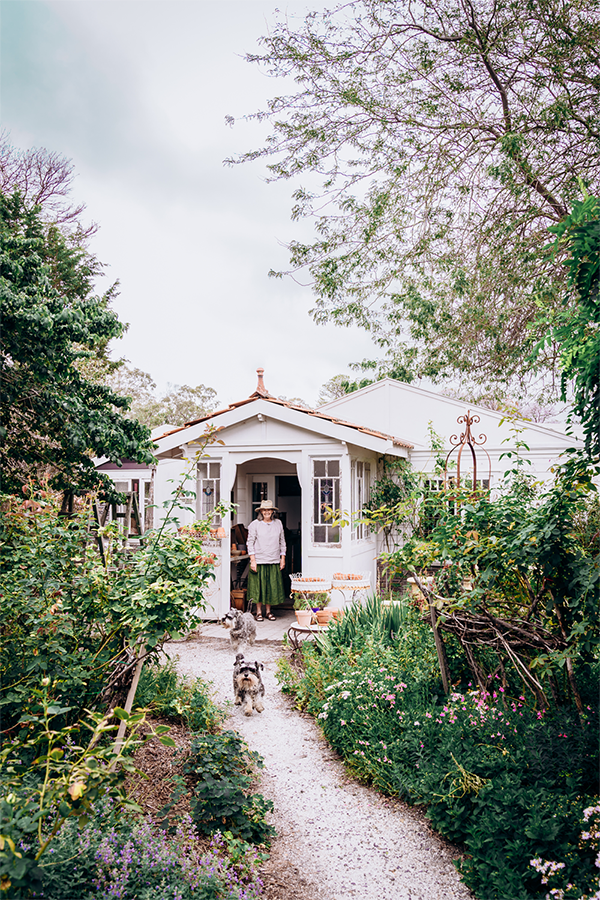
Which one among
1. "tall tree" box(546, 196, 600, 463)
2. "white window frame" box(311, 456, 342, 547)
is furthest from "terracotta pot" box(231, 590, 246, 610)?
"tall tree" box(546, 196, 600, 463)

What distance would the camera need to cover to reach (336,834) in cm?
336

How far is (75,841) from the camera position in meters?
2.19

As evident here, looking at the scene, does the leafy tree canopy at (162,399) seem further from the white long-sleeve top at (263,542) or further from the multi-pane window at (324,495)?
the multi-pane window at (324,495)

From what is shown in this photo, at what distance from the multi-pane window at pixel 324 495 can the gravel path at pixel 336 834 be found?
4067 mm

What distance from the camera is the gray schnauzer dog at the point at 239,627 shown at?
22.7 ft

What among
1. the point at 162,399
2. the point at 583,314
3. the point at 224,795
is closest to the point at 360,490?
the point at 224,795

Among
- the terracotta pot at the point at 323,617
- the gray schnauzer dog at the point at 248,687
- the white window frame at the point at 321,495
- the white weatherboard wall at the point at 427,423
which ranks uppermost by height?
the white weatherboard wall at the point at 427,423

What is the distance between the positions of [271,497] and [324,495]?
→ 2.99m

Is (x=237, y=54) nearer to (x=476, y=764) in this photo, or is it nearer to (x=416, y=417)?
(x=416, y=417)

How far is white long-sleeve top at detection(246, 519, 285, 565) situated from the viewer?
30.7 ft

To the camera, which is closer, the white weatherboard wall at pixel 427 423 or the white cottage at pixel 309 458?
the white cottage at pixel 309 458

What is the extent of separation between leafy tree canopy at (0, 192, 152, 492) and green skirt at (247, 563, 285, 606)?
529 centimetres

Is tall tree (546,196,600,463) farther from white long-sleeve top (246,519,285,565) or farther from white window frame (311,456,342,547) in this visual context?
white long-sleeve top (246,519,285,565)

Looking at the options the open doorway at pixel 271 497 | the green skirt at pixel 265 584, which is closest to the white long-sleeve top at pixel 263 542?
the green skirt at pixel 265 584
